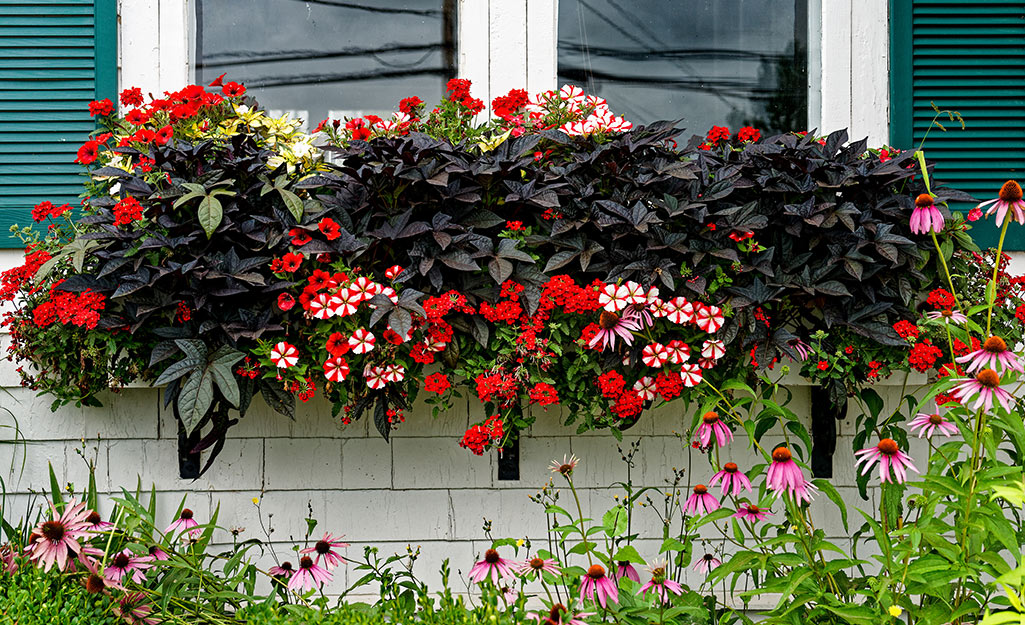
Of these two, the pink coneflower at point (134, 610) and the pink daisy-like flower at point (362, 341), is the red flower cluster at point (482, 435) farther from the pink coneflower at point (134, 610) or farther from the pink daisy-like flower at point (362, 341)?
the pink coneflower at point (134, 610)

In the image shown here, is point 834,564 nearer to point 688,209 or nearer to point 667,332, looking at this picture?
point 667,332

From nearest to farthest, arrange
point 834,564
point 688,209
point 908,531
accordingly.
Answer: point 908,531, point 834,564, point 688,209

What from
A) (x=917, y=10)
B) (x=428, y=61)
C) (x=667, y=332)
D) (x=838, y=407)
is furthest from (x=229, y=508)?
(x=917, y=10)

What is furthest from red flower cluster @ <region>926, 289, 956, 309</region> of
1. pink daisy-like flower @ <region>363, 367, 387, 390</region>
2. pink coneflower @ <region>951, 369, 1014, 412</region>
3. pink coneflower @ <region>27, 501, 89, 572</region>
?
pink coneflower @ <region>27, 501, 89, 572</region>

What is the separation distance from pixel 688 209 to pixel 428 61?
100 centimetres

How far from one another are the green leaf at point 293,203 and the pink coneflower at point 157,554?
0.88m

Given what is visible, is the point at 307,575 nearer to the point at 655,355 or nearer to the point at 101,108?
the point at 655,355

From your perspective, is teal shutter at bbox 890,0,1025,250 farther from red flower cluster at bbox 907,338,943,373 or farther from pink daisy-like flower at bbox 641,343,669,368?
pink daisy-like flower at bbox 641,343,669,368

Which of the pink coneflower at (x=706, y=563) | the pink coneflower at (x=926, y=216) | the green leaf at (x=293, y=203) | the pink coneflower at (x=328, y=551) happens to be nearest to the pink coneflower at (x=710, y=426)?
the pink coneflower at (x=706, y=563)

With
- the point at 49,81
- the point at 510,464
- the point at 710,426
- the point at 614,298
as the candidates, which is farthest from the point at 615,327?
the point at 49,81

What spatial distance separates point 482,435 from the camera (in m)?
1.76

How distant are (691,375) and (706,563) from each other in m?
0.57

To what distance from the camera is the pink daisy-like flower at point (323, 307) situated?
1.70 meters

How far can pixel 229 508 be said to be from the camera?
81.7 inches
